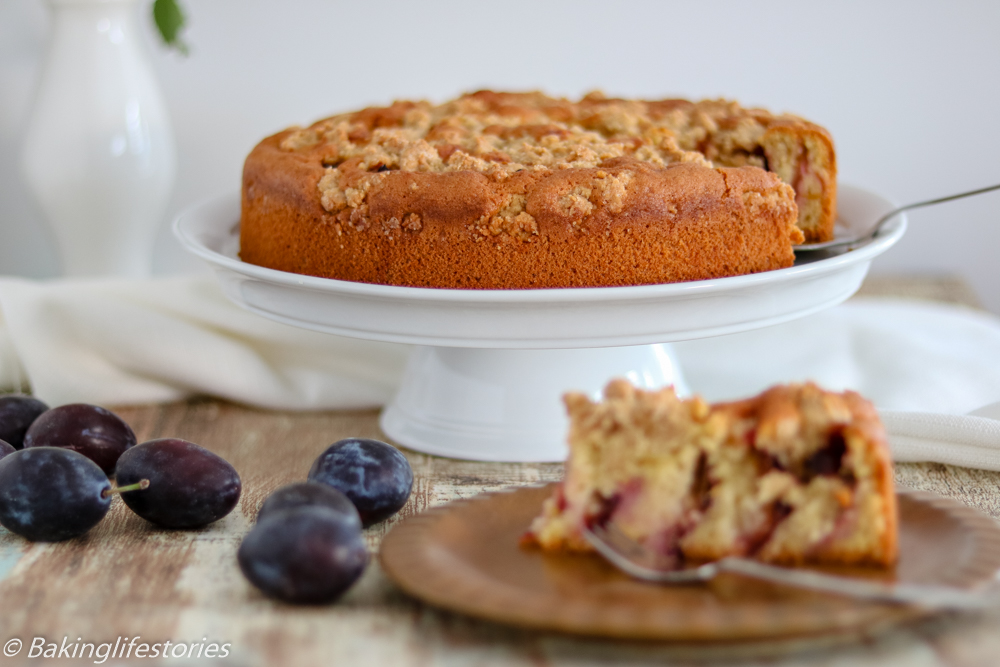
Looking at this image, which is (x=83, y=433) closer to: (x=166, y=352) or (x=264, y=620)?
(x=166, y=352)

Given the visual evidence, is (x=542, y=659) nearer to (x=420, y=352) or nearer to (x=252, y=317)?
(x=420, y=352)

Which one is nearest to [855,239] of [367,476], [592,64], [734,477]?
[734,477]

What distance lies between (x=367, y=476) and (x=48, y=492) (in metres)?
0.33

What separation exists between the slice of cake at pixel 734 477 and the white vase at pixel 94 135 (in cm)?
147

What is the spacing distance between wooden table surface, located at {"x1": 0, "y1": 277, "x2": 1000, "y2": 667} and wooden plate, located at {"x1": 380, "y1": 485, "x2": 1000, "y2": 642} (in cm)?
4

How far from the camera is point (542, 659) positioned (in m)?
0.86

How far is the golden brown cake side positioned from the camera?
4.30 feet

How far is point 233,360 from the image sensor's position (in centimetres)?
172

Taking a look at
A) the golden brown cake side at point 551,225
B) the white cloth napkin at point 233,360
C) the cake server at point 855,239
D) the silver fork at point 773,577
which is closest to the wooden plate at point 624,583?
the silver fork at point 773,577

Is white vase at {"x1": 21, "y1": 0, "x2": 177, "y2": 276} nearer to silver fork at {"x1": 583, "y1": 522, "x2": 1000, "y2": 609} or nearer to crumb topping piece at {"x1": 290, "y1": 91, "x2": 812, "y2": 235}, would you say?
crumb topping piece at {"x1": 290, "y1": 91, "x2": 812, "y2": 235}

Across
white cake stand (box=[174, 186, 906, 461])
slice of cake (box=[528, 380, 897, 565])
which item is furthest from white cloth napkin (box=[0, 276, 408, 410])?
slice of cake (box=[528, 380, 897, 565])

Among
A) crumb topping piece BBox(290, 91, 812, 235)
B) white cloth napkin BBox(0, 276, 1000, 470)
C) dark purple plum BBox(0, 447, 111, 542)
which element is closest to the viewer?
dark purple plum BBox(0, 447, 111, 542)

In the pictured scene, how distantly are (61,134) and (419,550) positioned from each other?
150 cm

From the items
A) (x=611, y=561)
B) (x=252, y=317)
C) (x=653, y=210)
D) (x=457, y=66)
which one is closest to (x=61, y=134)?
(x=252, y=317)
